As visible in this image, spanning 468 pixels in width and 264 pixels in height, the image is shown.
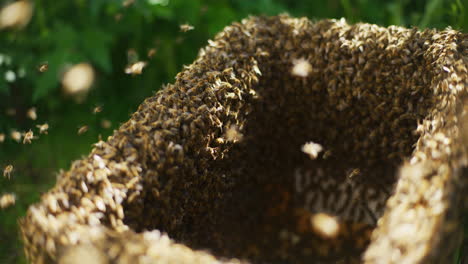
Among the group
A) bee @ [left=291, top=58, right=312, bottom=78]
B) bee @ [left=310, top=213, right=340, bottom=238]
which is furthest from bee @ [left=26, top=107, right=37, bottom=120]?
bee @ [left=310, top=213, right=340, bottom=238]

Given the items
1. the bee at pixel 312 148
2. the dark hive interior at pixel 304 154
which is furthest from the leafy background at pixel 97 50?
the bee at pixel 312 148

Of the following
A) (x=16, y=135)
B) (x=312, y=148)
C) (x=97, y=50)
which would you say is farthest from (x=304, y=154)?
(x=97, y=50)

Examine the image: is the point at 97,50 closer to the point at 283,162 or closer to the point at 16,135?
the point at 16,135

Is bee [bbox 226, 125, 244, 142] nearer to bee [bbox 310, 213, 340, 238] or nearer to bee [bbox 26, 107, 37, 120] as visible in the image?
bee [bbox 310, 213, 340, 238]

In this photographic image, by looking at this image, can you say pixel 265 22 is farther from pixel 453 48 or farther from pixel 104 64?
pixel 104 64

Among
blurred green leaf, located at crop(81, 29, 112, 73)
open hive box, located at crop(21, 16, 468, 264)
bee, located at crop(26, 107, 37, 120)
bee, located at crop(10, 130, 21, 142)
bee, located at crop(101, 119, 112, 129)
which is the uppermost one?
blurred green leaf, located at crop(81, 29, 112, 73)

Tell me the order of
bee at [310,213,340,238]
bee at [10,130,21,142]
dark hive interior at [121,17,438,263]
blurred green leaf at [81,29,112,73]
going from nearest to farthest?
1. dark hive interior at [121,17,438,263]
2. bee at [310,213,340,238]
3. bee at [10,130,21,142]
4. blurred green leaf at [81,29,112,73]

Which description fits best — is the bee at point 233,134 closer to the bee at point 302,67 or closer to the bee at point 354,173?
the bee at point 302,67
